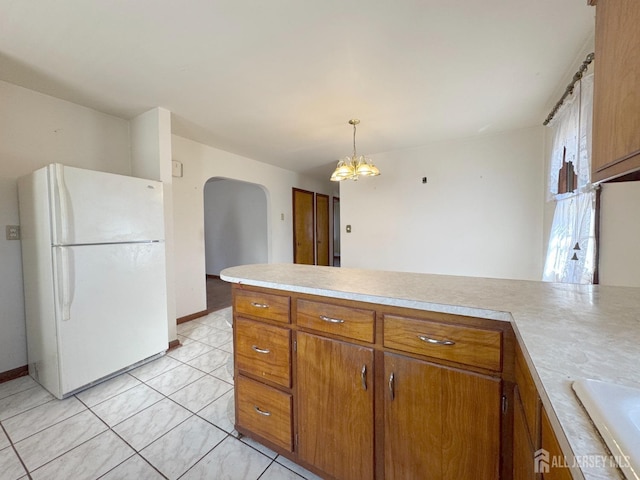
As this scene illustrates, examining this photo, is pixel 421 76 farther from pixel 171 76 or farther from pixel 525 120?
pixel 171 76

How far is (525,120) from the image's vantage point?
2906 millimetres

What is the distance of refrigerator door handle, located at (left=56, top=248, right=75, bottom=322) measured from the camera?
1786mm

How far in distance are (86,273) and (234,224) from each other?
4.23 meters

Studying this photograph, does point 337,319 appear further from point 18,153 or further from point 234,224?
point 234,224

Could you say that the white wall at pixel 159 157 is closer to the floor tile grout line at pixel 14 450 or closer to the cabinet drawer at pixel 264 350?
the floor tile grout line at pixel 14 450

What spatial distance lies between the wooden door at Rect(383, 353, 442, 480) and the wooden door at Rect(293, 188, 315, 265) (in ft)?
14.5

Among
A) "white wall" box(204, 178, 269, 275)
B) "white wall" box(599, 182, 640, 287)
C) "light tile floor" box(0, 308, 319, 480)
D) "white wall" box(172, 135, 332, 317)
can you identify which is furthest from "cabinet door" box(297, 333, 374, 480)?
"white wall" box(204, 178, 269, 275)

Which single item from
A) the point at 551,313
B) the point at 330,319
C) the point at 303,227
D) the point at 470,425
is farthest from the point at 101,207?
the point at 303,227

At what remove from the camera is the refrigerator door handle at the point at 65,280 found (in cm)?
179

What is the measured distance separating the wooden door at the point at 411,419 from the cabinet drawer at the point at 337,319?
0.13 meters

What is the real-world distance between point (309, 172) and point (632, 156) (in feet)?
16.5

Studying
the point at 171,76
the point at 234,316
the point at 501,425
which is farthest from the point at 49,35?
the point at 501,425

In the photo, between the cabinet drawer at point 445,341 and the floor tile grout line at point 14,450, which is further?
the floor tile grout line at point 14,450

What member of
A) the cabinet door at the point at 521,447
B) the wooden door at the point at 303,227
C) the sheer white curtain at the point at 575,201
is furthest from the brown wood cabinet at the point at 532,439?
the wooden door at the point at 303,227
